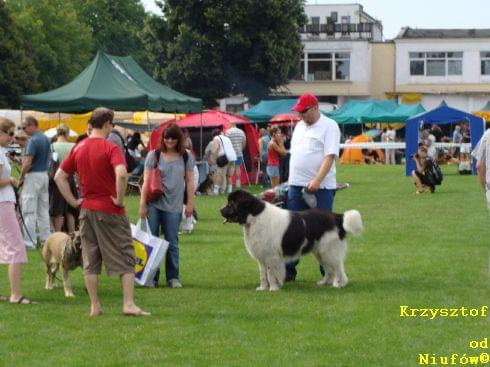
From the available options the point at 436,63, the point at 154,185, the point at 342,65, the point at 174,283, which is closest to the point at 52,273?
the point at 174,283

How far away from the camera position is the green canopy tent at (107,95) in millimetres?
23844

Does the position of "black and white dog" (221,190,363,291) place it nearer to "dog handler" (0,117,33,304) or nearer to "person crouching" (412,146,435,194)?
"dog handler" (0,117,33,304)

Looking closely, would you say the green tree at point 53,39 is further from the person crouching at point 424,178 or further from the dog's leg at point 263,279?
the dog's leg at point 263,279

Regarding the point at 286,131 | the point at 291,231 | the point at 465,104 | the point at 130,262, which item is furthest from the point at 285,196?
the point at 465,104

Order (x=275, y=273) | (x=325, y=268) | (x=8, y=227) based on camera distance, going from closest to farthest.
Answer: (x=8, y=227), (x=275, y=273), (x=325, y=268)

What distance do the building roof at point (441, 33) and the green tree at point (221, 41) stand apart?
16.5m

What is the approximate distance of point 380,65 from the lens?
7869 cm

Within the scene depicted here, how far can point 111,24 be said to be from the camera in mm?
97000

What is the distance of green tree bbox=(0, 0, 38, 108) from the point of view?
219 ft

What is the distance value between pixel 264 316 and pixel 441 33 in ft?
236

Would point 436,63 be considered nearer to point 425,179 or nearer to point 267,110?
point 267,110

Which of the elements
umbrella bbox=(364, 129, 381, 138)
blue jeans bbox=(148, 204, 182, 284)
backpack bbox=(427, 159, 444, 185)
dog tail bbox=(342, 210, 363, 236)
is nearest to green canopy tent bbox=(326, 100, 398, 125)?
umbrella bbox=(364, 129, 381, 138)

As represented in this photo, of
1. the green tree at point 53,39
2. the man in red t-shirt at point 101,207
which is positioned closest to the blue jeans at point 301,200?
the man in red t-shirt at point 101,207

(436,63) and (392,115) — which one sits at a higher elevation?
(436,63)
